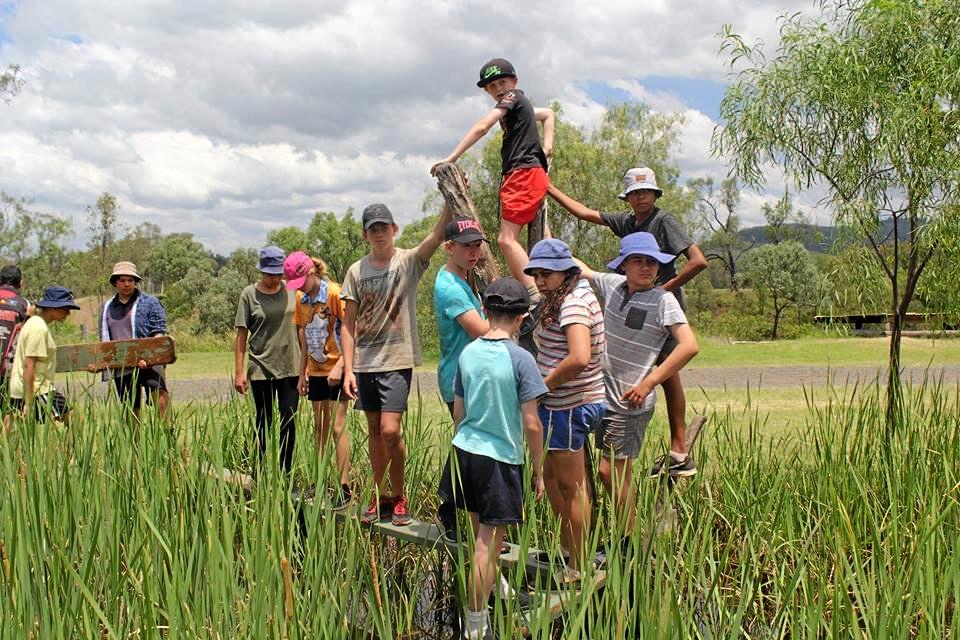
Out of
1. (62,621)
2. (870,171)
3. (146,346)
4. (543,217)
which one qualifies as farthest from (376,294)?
(870,171)

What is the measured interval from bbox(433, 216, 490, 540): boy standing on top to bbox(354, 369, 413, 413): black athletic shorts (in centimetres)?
36

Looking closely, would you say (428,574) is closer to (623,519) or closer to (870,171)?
(623,519)

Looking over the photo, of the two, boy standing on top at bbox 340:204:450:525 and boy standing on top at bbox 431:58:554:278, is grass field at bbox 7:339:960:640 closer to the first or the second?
boy standing on top at bbox 340:204:450:525

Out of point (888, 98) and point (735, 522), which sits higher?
point (888, 98)

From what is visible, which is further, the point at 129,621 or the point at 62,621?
the point at 129,621

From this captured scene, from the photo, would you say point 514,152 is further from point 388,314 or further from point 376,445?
point 376,445

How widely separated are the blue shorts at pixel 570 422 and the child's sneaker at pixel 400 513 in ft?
2.89

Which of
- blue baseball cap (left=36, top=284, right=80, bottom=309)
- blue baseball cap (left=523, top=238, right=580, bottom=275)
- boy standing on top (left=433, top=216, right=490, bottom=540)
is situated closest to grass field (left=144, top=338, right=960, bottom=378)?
blue baseball cap (left=36, top=284, right=80, bottom=309)

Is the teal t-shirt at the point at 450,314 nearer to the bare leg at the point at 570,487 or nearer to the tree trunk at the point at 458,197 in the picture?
the tree trunk at the point at 458,197

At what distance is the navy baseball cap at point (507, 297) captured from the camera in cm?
317

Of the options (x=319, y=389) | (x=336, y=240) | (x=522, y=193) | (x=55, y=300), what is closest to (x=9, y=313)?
(x=55, y=300)

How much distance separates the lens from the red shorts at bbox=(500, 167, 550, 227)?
402 cm

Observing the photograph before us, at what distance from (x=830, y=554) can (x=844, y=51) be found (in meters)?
3.25

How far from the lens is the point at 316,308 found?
5.30m
